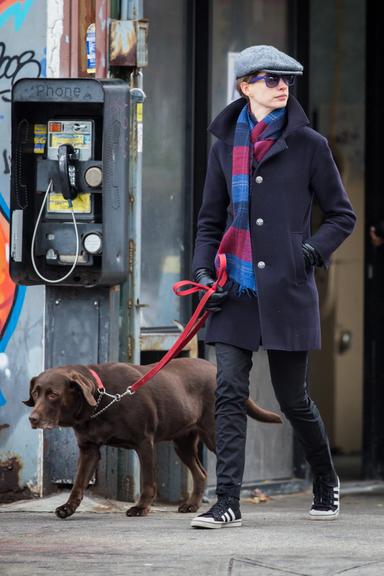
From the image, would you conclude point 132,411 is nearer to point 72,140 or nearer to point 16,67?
point 72,140

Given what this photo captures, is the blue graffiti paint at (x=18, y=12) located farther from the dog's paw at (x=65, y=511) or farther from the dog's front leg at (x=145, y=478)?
the dog's paw at (x=65, y=511)

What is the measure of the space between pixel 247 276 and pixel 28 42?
221 centimetres

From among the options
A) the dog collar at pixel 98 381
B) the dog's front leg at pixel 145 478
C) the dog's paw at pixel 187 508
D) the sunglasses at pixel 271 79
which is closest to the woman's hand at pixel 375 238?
the dog's paw at pixel 187 508

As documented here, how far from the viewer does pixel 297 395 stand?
22.1ft

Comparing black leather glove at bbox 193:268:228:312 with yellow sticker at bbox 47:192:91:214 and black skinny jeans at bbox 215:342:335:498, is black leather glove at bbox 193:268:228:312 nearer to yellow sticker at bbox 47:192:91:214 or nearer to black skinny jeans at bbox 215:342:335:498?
black skinny jeans at bbox 215:342:335:498

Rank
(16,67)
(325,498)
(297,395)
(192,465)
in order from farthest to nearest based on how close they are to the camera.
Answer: (16,67)
(192,465)
(325,498)
(297,395)

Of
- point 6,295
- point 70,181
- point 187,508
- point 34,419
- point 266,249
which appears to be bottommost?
point 187,508

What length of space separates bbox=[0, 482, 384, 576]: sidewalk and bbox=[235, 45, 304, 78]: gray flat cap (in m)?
1.99

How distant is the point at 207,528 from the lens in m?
6.65

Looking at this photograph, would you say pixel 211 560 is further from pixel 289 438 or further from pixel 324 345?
pixel 324 345

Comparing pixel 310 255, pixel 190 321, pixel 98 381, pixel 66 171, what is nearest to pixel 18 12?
pixel 66 171

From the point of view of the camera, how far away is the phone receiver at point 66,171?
775cm

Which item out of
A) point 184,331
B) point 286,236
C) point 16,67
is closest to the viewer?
point 286,236

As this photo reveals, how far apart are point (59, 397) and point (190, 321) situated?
0.74m
